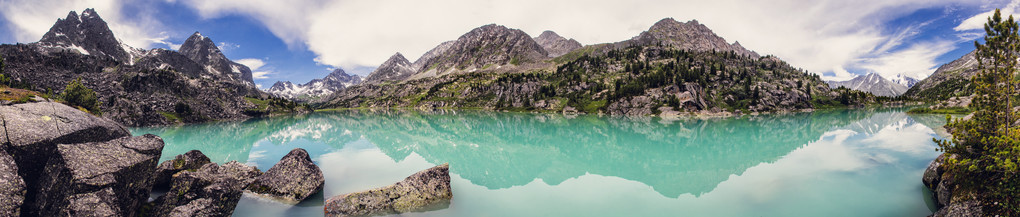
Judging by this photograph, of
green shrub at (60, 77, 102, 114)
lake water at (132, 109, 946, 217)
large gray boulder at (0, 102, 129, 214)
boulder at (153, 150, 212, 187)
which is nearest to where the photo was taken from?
large gray boulder at (0, 102, 129, 214)

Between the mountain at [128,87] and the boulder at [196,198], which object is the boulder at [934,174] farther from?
the mountain at [128,87]

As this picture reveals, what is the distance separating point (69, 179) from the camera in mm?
11969

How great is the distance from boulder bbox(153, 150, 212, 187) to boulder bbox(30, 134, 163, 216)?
6.46 metres

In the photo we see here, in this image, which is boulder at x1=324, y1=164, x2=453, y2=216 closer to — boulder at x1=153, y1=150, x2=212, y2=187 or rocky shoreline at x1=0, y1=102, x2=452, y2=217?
rocky shoreline at x1=0, y1=102, x2=452, y2=217

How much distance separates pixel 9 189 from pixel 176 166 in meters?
12.7

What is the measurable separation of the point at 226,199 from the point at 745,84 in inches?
6756

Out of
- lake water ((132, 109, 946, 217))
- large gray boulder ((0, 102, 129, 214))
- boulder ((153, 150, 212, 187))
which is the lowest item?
lake water ((132, 109, 946, 217))

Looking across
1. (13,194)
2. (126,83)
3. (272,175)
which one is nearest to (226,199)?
(272,175)

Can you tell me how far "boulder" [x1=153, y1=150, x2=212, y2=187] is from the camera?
20.0 metres

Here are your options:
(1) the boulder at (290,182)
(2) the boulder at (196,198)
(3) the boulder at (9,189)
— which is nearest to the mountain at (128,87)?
(1) the boulder at (290,182)

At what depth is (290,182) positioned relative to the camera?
19109 millimetres

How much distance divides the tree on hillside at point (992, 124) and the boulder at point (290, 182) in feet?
94.3

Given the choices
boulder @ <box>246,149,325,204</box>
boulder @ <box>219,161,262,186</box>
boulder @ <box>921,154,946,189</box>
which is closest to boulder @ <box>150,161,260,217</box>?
boulder @ <box>246,149,325,204</box>

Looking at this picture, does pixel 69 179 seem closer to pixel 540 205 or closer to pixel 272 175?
pixel 272 175
